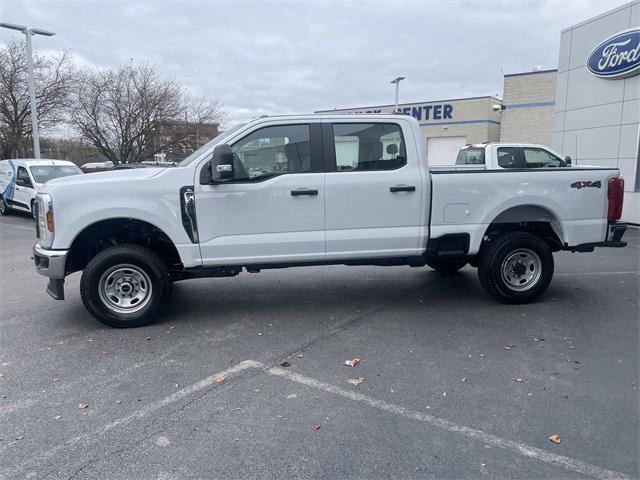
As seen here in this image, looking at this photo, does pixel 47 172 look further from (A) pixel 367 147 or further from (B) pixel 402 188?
(B) pixel 402 188

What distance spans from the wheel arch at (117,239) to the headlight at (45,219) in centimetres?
23

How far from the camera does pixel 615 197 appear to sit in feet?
19.3

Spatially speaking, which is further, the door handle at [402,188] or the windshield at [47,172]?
the windshield at [47,172]

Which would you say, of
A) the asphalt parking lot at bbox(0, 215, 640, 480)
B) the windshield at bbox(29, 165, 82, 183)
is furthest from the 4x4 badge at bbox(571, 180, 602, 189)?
the windshield at bbox(29, 165, 82, 183)

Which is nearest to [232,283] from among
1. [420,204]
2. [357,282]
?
[357,282]

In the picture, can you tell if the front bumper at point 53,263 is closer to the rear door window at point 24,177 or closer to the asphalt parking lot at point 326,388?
the asphalt parking lot at point 326,388

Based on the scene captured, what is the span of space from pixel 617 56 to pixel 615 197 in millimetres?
9062

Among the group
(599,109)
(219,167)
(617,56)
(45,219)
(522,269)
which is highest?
(617,56)

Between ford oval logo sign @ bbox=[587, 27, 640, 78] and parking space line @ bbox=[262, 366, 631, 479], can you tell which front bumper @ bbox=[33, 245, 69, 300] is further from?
ford oval logo sign @ bbox=[587, 27, 640, 78]

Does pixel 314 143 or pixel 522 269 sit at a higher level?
pixel 314 143

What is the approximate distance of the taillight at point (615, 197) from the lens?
5852 mm

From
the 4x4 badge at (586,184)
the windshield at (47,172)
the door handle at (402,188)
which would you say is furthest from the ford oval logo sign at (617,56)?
the windshield at (47,172)

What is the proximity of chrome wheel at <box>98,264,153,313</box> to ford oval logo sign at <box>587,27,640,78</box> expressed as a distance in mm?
12841

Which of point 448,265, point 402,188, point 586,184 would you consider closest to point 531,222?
point 586,184
